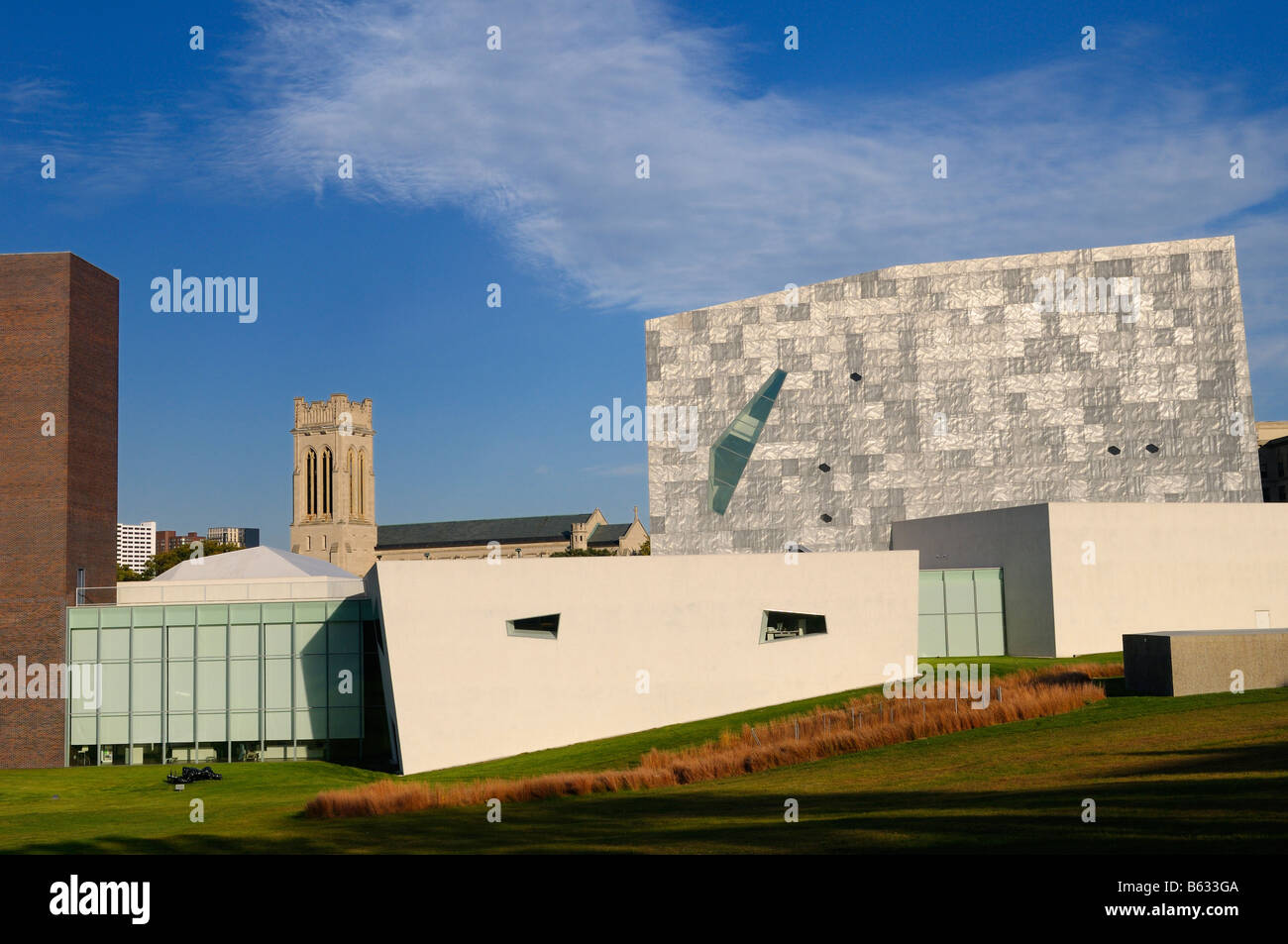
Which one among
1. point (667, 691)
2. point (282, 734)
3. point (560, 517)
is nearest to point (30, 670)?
point (282, 734)

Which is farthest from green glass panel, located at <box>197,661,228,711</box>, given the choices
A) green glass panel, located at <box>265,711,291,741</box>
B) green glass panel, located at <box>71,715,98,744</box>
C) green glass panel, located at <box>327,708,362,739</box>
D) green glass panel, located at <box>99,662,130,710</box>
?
green glass panel, located at <box>327,708,362,739</box>

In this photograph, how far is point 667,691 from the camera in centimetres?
3484

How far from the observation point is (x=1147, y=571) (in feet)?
130

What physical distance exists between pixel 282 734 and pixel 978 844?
30514 millimetres

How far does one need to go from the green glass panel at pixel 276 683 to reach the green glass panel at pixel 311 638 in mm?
692

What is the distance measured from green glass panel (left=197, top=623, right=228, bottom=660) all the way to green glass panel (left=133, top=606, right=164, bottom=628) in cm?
129

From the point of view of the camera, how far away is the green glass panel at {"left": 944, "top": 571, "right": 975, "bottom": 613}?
42125 millimetres

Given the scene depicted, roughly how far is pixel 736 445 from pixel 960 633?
24.6m

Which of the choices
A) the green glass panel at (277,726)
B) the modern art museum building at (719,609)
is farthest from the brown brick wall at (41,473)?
the green glass panel at (277,726)

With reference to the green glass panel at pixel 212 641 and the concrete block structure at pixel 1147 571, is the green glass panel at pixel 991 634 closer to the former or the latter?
the concrete block structure at pixel 1147 571

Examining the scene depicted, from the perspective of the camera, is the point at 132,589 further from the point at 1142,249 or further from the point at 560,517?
the point at 560,517

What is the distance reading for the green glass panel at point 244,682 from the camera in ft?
122

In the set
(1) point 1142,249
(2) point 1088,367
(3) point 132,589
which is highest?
(1) point 1142,249
